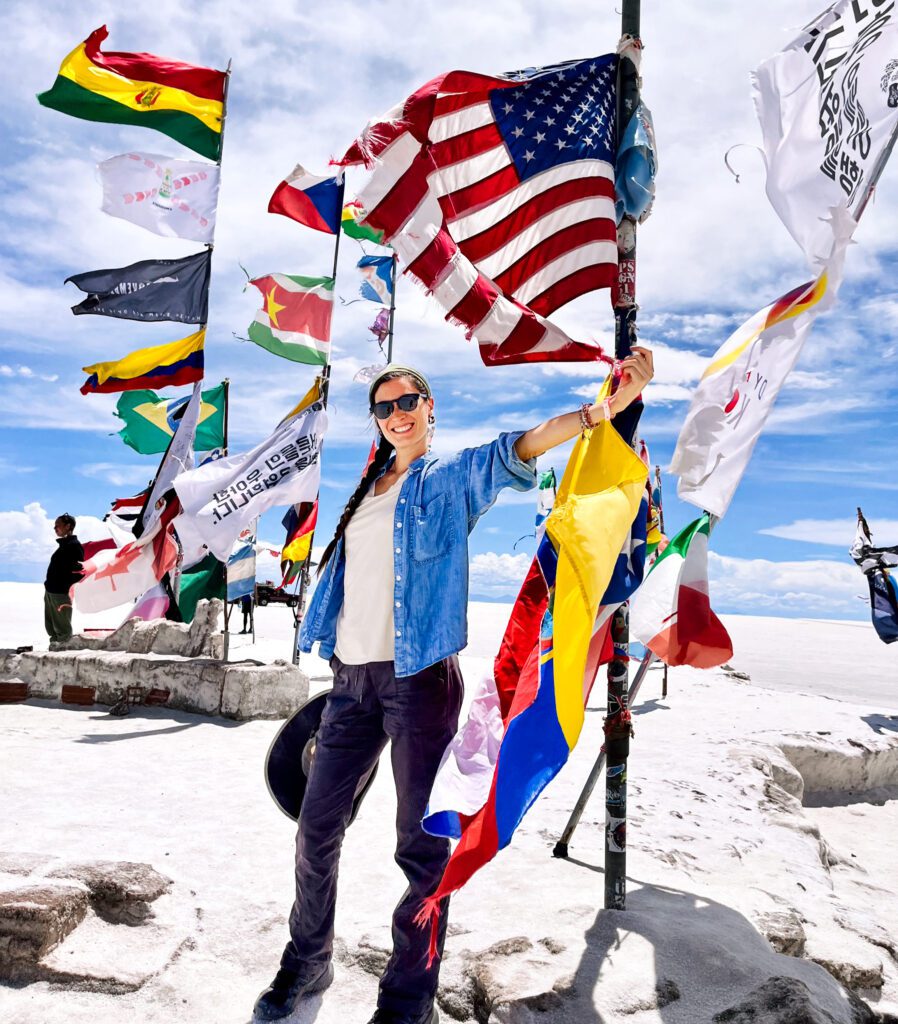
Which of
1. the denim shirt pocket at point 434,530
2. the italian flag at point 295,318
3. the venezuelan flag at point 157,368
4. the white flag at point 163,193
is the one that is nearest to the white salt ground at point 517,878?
the denim shirt pocket at point 434,530

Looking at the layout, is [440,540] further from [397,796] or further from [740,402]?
[740,402]

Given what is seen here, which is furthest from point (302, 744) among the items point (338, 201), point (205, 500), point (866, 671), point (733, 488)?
point (866, 671)

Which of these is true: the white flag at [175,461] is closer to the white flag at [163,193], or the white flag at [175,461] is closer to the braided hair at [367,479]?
the white flag at [163,193]

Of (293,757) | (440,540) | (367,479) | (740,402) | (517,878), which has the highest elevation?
(740,402)

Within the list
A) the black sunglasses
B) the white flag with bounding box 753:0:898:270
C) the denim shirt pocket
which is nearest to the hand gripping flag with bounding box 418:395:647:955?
the denim shirt pocket

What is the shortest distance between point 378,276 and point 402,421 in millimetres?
9532

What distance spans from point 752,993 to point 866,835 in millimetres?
4095

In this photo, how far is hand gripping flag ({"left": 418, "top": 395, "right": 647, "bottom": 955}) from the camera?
6.53ft

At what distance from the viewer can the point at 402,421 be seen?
2465mm

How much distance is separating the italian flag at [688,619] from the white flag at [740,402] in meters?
0.29

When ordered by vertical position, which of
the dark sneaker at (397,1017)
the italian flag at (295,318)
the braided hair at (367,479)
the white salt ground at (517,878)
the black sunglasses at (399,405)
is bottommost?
the white salt ground at (517,878)

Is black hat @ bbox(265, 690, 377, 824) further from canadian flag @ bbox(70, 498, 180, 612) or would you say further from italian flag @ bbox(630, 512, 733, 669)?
canadian flag @ bbox(70, 498, 180, 612)

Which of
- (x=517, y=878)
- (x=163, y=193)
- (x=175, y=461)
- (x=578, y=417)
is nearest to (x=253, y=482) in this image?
(x=175, y=461)

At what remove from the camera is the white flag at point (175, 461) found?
751 cm
